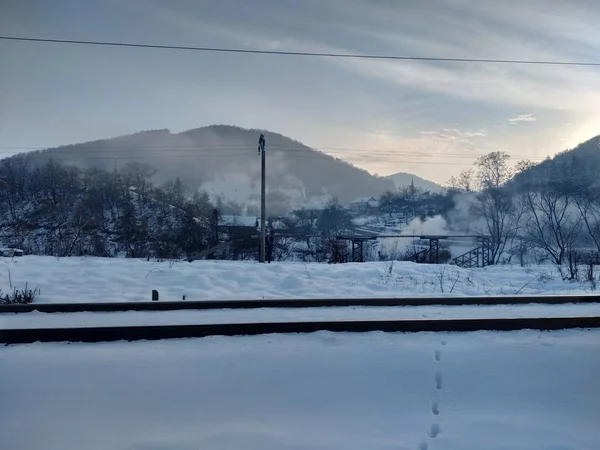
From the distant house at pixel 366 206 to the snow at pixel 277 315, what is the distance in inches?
2755

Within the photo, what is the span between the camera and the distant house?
251ft

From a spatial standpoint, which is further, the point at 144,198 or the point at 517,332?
the point at 144,198

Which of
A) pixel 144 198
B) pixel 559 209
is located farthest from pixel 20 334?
pixel 144 198

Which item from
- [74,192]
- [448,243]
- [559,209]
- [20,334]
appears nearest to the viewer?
[20,334]

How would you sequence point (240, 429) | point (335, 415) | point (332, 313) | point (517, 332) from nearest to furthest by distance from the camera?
point (240, 429)
point (335, 415)
point (517, 332)
point (332, 313)

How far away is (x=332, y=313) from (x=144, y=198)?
60316 millimetres

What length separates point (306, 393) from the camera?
348 centimetres

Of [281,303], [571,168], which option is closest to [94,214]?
[281,303]

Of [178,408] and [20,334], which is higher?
[20,334]

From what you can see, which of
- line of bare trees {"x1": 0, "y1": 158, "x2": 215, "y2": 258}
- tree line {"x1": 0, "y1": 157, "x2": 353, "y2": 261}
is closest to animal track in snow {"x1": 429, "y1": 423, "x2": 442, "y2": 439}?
tree line {"x1": 0, "y1": 157, "x2": 353, "y2": 261}

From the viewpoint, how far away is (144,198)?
203 ft

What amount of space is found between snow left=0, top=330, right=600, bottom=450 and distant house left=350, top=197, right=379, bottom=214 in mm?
72191

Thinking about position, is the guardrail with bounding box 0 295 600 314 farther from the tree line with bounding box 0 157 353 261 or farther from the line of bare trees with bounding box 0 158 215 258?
the line of bare trees with bounding box 0 158 215 258

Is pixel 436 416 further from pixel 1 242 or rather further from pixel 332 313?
pixel 1 242
